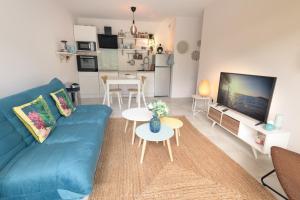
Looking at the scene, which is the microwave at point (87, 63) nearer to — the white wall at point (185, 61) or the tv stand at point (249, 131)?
the white wall at point (185, 61)

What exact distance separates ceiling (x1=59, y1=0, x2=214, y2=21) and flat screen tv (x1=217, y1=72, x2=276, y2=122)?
194cm

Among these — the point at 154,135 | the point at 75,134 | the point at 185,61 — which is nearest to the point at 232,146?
the point at 154,135

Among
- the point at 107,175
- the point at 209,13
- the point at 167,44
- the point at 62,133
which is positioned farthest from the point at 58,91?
the point at 167,44

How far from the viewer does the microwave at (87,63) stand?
5.12 metres

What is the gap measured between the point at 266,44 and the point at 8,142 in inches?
132

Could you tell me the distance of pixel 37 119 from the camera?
68.3 inches

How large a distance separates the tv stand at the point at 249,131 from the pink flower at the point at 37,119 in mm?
2680

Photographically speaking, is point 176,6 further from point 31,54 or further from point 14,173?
point 14,173

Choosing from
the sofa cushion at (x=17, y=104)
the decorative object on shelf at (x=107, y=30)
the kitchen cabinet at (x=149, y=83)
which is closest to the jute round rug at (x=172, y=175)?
the sofa cushion at (x=17, y=104)

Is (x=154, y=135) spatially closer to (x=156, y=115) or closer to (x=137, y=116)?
(x=156, y=115)

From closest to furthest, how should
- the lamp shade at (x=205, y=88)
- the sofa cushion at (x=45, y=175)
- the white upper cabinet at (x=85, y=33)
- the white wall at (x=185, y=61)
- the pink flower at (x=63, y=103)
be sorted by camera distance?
1. the sofa cushion at (x=45, y=175)
2. the pink flower at (x=63, y=103)
3. the lamp shade at (x=205, y=88)
4. the white upper cabinet at (x=85, y=33)
5. the white wall at (x=185, y=61)

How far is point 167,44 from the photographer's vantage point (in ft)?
18.7

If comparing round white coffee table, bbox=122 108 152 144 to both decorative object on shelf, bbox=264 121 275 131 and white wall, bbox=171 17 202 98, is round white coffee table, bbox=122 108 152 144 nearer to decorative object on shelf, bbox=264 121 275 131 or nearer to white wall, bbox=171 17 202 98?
decorative object on shelf, bbox=264 121 275 131

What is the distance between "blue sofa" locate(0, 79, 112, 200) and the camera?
123cm
